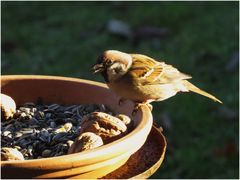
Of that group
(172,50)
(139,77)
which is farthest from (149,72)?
(172,50)

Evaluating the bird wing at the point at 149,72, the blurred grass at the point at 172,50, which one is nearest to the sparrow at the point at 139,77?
the bird wing at the point at 149,72

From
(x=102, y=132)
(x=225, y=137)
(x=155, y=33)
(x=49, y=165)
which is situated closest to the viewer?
(x=49, y=165)

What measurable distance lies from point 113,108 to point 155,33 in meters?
3.49

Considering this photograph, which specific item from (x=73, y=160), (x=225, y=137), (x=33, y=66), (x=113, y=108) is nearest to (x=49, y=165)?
(x=73, y=160)

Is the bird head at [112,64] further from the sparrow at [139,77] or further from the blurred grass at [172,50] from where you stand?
the blurred grass at [172,50]

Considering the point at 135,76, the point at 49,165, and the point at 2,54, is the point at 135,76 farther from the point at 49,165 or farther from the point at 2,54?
the point at 2,54

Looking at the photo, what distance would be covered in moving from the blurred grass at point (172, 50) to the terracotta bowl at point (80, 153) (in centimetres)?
179

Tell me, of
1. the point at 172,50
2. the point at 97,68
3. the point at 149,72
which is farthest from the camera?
the point at 172,50

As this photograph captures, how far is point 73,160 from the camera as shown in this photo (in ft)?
7.46

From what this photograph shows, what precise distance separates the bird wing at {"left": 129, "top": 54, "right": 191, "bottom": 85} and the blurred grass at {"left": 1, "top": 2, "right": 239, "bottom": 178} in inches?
60.2

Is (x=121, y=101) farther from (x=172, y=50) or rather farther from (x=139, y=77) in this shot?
(x=172, y=50)

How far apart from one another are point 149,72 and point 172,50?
298 cm

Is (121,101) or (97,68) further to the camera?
(121,101)

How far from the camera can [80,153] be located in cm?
231
